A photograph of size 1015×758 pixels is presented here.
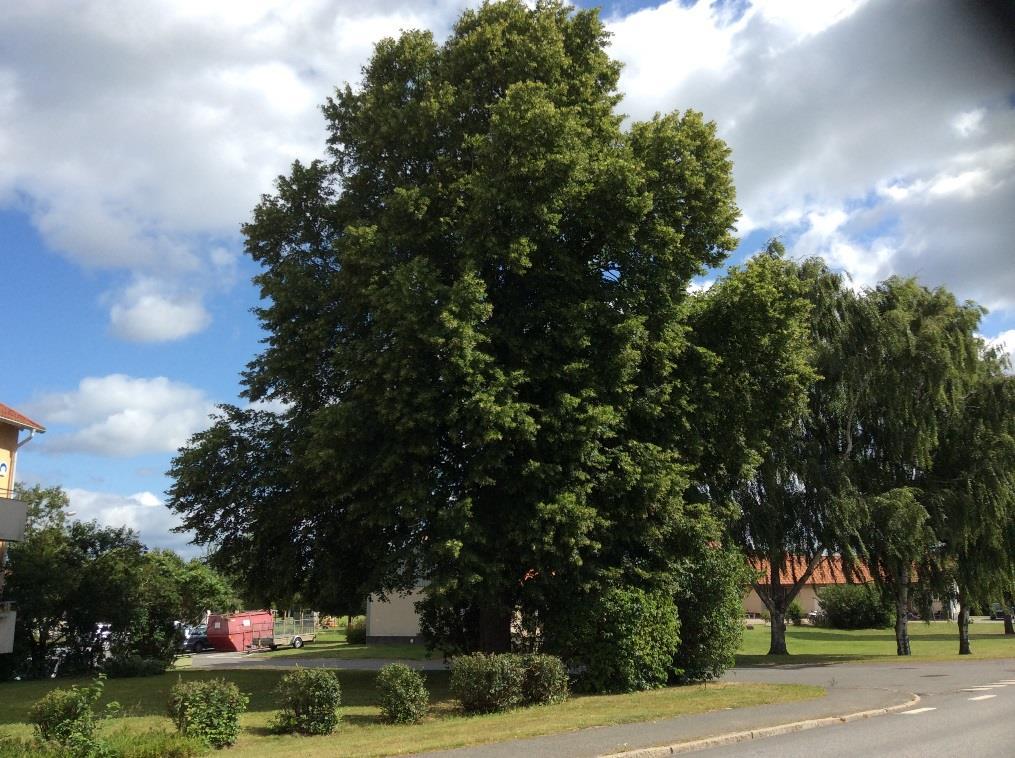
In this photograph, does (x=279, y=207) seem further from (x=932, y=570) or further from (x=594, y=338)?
(x=932, y=570)

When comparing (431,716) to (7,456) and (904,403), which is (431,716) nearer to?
(7,456)

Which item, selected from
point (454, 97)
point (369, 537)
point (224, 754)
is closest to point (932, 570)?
point (369, 537)

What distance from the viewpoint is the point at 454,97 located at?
776 inches

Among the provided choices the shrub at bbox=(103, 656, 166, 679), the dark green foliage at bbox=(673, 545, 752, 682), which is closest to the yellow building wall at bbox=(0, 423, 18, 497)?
the shrub at bbox=(103, 656, 166, 679)

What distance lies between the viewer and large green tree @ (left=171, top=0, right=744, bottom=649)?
17.2m

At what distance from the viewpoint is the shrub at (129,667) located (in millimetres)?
28047

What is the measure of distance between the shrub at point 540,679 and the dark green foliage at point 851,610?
57.4m

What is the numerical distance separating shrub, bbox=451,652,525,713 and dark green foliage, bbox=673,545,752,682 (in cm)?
643

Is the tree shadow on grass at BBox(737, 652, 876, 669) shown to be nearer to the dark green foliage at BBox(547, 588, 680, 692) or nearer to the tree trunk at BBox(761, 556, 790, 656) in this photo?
the tree trunk at BBox(761, 556, 790, 656)

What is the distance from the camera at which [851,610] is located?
223 feet

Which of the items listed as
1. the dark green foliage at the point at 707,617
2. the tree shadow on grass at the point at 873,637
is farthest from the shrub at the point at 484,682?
the tree shadow on grass at the point at 873,637

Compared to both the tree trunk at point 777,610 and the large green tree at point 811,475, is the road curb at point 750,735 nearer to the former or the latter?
the large green tree at point 811,475

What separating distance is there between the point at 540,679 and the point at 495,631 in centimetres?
434

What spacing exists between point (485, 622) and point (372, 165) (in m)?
11.8
